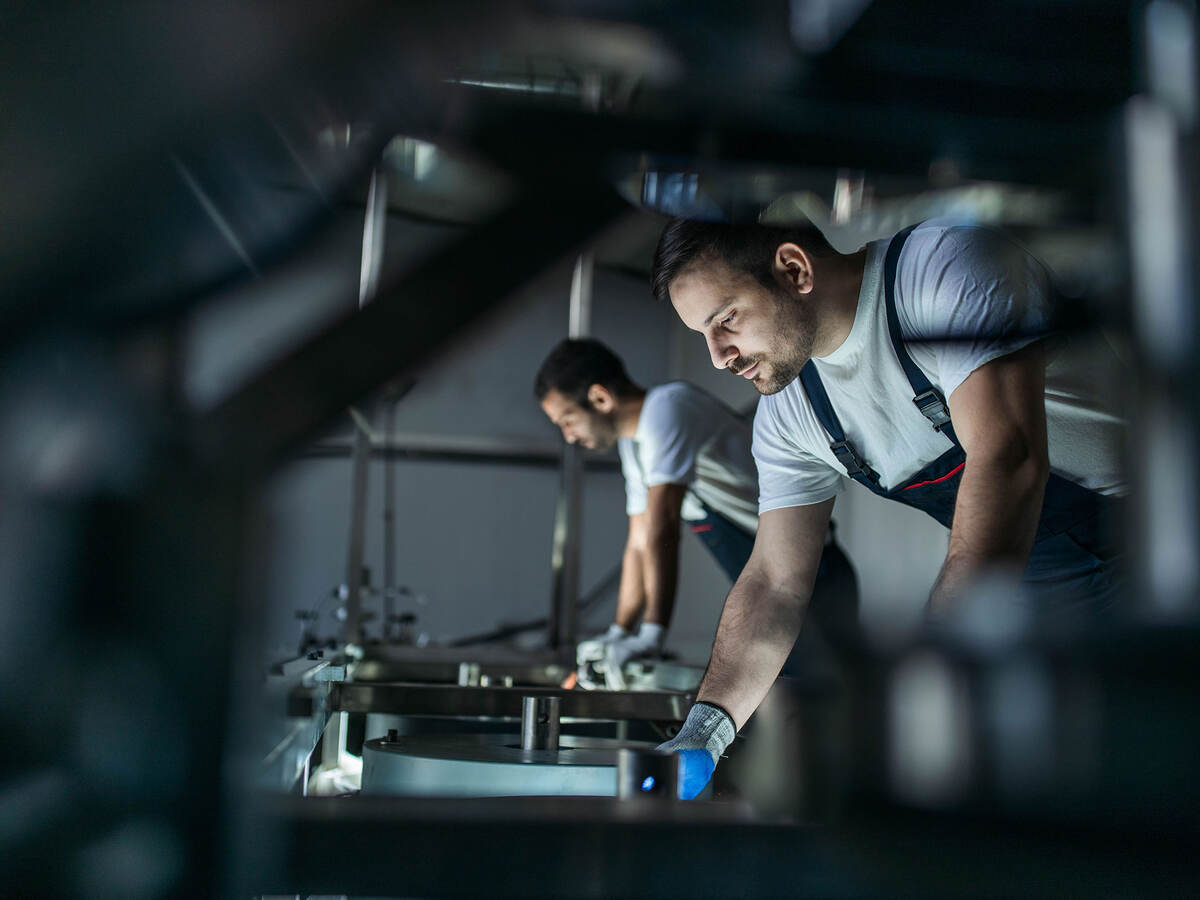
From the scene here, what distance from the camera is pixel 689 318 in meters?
1.19

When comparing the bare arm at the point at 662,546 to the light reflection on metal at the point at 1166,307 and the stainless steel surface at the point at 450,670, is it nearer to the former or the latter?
the stainless steel surface at the point at 450,670

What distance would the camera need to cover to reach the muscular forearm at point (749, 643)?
3.90 feet

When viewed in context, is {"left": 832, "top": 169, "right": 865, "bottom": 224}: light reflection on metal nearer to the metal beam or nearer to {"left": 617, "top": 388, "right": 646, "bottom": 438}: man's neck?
the metal beam

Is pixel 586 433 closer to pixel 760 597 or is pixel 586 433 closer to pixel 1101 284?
pixel 760 597

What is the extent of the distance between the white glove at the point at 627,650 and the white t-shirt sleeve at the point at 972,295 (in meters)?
0.92

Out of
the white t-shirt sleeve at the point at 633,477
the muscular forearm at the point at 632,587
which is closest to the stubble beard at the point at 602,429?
the white t-shirt sleeve at the point at 633,477

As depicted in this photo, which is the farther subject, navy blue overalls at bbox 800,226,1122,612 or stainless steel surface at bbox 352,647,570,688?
stainless steel surface at bbox 352,647,570,688

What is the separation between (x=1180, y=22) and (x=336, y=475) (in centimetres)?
442

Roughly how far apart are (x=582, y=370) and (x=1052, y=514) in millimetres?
1170

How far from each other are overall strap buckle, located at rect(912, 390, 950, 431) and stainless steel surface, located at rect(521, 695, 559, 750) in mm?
527

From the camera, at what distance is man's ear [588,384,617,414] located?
221cm

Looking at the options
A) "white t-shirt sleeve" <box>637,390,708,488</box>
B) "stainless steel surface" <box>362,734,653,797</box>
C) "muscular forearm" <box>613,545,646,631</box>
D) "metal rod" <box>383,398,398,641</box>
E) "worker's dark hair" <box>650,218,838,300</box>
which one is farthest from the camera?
"metal rod" <box>383,398,398,641</box>

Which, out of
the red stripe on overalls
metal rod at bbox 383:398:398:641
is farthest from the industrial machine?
metal rod at bbox 383:398:398:641

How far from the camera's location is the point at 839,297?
1.17m
